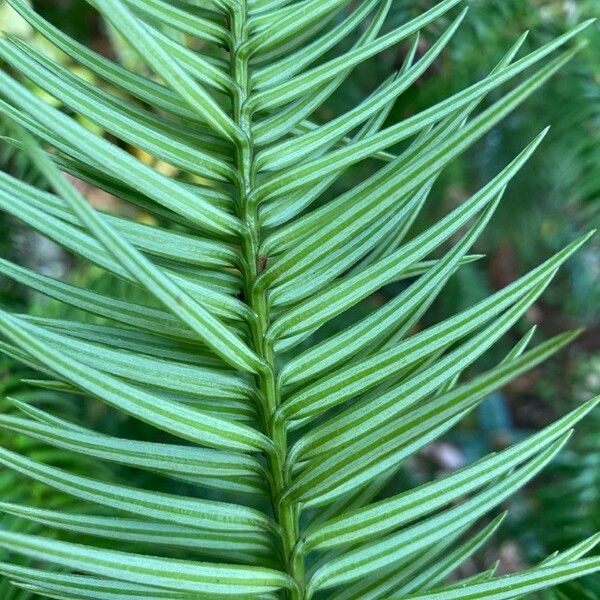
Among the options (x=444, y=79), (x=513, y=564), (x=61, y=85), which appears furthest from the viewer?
(x=513, y=564)

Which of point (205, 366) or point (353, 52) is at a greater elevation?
point (353, 52)

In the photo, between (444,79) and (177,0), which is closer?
(177,0)

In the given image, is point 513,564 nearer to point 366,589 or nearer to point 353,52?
point 366,589

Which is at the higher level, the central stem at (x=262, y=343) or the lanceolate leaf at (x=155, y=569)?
the central stem at (x=262, y=343)

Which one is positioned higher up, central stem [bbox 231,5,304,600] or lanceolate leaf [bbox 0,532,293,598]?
central stem [bbox 231,5,304,600]

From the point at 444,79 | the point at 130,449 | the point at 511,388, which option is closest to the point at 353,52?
the point at 130,449

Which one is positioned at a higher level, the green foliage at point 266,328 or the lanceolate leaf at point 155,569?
the green foliage at point 266,328
